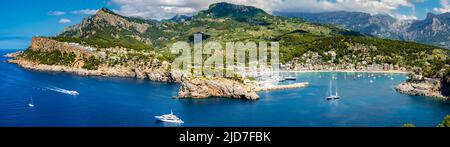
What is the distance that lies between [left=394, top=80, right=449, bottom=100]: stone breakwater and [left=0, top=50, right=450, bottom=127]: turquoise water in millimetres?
2666

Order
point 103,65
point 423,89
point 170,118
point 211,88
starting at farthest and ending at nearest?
point 103,65 → point 423,89 → point 211,88 → point 170,118

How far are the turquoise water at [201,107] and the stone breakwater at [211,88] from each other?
2.52 m

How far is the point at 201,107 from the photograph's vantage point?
7419cm

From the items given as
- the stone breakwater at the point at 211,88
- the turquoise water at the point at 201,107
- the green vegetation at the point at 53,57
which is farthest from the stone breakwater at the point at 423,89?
the green vegetation at the point at 53,57

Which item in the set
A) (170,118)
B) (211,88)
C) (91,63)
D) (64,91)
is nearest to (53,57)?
(91,63)

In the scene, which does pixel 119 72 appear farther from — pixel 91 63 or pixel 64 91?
pixel 64 91

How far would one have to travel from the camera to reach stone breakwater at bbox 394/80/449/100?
88875 mm

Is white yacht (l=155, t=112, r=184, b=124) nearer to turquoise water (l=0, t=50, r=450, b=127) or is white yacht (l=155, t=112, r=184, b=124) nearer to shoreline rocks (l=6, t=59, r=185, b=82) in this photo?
turquoise water (l=0, t=50, r=450, b=127)

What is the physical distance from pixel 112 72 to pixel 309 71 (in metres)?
61.2

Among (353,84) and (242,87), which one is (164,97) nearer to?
(242,87)

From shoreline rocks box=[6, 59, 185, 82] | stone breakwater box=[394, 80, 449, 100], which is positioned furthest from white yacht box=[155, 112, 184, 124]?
stone breakwater box=[394, 80, 449, 100]

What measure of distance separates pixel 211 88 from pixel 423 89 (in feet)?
139

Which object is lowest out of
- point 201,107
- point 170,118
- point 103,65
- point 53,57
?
point 170,118
